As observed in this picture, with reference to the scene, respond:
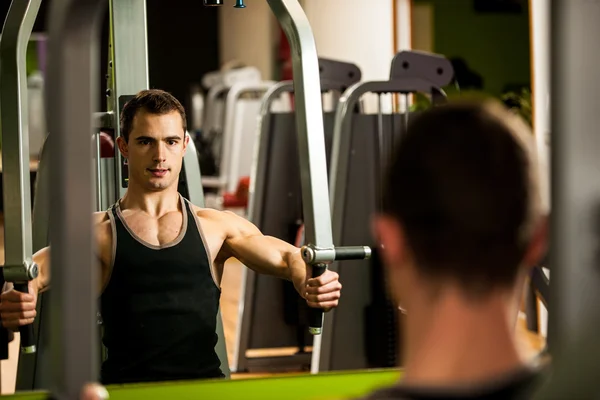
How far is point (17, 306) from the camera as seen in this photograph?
6.37 ft

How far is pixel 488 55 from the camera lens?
7691 mm

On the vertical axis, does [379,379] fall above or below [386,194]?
below

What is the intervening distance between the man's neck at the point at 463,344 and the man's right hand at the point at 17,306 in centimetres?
126

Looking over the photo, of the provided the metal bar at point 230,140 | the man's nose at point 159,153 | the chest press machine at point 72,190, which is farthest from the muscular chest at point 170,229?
the metal bar at point 230,140

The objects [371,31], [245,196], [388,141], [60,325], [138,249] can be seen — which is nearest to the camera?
[60,325]

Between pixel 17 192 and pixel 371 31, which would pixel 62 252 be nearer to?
pixel 17 192

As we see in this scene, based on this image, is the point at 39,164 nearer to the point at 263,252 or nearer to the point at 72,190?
the point at 263,252

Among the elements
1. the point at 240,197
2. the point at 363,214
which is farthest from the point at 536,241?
the point at 240,197

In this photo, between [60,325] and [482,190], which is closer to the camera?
[482,190]

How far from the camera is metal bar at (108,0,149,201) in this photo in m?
Result: 2.38

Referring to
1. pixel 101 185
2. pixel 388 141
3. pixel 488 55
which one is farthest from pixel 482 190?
pixel 488 55

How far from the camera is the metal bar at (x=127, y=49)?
2.38 m

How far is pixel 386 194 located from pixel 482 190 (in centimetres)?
11

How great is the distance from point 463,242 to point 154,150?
1.36m
